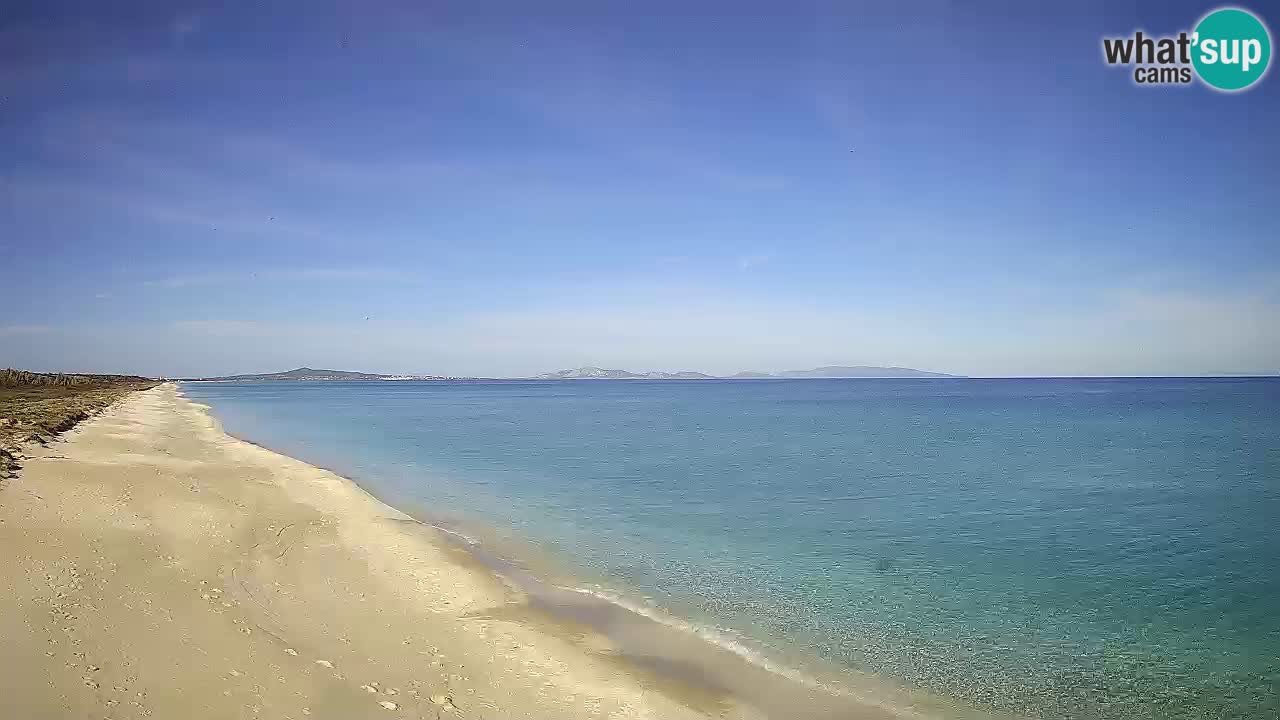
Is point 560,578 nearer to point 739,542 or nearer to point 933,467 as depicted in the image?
point 739,542

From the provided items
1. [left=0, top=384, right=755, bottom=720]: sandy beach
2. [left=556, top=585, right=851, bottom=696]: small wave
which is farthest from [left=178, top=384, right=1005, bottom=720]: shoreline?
[left=0, top=384, right=755, bottom=720]: sandy beach

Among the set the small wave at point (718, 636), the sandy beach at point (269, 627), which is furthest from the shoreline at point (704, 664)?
the sandy beach at point (269, 627)

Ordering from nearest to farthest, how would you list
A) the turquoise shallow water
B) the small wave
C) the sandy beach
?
the sandy beach → the small wave → the turquoise shallow water

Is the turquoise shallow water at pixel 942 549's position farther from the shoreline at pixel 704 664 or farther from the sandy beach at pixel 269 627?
the sandy beach at pixel 269 627

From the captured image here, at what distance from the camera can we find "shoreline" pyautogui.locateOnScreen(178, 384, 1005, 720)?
25.6 ft

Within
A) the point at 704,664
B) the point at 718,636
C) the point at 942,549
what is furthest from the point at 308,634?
the point at 942,549

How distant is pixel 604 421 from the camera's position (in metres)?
61.2

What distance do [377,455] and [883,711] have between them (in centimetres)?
2972

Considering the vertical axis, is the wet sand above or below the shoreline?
above

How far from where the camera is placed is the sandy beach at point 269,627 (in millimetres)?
6906

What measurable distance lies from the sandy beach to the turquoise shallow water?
8.79ft

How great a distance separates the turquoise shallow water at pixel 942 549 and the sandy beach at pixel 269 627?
2.68 m

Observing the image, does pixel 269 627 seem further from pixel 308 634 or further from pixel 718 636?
pixel 718 636

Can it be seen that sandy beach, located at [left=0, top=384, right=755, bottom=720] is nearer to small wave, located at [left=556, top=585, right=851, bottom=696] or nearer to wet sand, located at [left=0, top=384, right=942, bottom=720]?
wet sand, located at [left=0, top=384, right=942, bottom=720]
